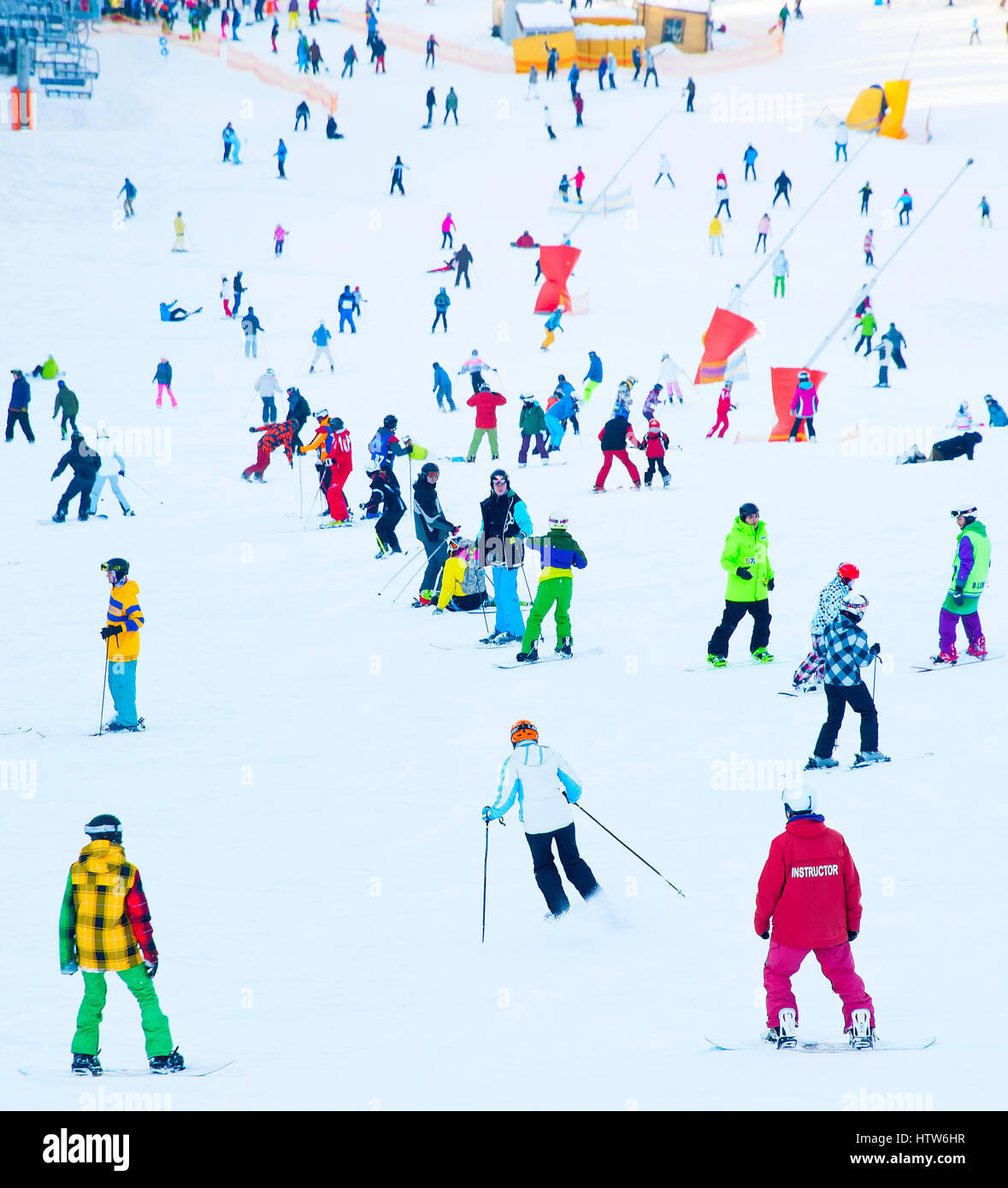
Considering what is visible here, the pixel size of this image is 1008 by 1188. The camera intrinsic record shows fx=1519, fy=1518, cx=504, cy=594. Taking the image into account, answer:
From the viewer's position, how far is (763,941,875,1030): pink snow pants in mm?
5984

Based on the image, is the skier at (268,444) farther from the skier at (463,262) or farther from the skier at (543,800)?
the skier at (543,800)

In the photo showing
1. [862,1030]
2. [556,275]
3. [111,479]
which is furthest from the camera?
[556,275]

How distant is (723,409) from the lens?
73.3 feet

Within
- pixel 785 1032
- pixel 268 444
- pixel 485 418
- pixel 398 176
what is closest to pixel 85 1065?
pixel 785 1032

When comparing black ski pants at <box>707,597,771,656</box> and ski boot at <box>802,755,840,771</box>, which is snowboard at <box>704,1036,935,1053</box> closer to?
ski boot at <box>802,755,840,771</box>

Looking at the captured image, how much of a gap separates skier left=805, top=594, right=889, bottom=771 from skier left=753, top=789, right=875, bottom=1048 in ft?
9.96

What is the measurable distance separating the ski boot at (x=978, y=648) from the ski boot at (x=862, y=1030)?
5884 mm

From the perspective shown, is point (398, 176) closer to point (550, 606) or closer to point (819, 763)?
point (550, 606)

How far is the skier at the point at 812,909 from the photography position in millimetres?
5957

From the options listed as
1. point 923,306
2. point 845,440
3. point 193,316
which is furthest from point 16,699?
point 923,306

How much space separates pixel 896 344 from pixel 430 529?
582 inches

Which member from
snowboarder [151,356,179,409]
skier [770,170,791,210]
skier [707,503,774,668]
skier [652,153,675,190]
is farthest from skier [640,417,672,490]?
skier [652,153,675,190]
